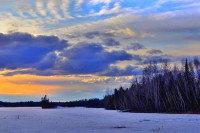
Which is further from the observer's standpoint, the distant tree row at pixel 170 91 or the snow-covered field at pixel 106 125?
the distant tree row at pixel 170 91

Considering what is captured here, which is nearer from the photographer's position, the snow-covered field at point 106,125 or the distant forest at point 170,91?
the snow-covered field at point 106,125

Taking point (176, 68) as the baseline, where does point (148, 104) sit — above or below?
below

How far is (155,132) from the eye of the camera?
26531 millimetres

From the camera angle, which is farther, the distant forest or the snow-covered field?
the distant forest

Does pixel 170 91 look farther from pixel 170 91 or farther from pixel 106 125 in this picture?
pixel 106 125

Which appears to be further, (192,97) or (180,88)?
(180,88)

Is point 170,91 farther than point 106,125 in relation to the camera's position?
Yes

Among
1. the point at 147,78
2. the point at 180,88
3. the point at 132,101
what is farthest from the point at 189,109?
the point at 132,101

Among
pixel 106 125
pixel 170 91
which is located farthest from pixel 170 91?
pixel 106 125

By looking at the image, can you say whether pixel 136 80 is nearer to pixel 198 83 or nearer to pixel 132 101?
pixel 132 101

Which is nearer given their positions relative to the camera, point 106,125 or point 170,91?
point 106,125

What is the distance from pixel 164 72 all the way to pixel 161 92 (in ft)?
21.6

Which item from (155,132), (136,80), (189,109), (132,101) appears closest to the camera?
(155,132)

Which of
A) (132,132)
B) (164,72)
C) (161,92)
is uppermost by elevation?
(164,72)
